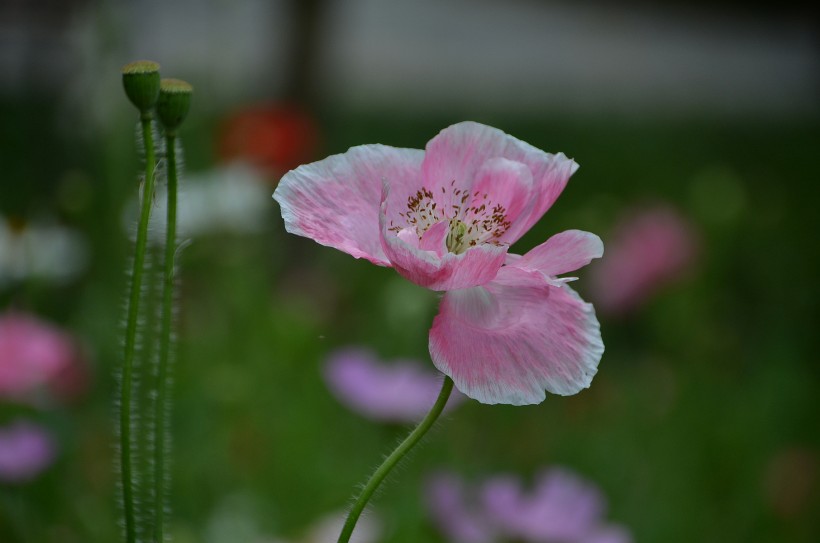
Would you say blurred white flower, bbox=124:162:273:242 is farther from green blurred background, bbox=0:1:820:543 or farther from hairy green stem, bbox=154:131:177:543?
hairy green stem, bbox=154:131:177:543

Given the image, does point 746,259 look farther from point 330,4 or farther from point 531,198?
point 531,198

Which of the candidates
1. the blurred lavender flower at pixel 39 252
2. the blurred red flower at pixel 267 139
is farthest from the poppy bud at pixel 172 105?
the blurred red flower at pixel 267 139

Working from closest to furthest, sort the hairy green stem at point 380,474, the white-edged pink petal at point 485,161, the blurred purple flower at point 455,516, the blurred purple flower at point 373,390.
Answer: the hairy green stem at point 380,474
the white-edged pink petal at point 485,161
the blurred purple flower at point 455,516
the blurred purple flower at point 373,390

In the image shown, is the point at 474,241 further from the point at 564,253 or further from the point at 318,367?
the point at 318,367

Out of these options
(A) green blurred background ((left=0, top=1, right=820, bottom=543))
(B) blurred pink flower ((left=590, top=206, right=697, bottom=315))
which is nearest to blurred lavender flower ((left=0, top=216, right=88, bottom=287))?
(A) green blurred background ((left=0, top=1, right=820, bottom=543))

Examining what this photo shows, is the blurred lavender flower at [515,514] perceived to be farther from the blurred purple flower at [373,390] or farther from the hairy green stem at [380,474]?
the hairy green stem at [380,474]

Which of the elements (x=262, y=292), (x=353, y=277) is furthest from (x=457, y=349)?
(x=353, y=277)

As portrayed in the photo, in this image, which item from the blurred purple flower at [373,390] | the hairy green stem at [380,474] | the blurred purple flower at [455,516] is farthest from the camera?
the blurred purple flower at [373,390]
